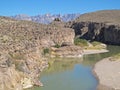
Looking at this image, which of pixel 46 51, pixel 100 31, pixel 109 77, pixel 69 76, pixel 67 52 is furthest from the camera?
pixel 100 31

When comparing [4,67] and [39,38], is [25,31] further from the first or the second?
[4,67]

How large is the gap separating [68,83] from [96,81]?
13.1ft

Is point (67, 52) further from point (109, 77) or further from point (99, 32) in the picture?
point (99, 32)

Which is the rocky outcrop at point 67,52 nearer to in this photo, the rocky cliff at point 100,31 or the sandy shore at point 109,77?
the sandy shore at point 109,77

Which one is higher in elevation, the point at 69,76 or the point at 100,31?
the point at 100,31

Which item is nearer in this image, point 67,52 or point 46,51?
point 46,51

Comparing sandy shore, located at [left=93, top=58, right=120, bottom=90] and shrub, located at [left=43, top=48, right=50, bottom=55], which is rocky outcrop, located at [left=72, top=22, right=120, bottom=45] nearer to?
shrub, located at [left=43, top=48, right=50, bottom=55]

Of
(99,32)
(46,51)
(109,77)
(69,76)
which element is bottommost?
(69,76)

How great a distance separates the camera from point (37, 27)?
90.4 m

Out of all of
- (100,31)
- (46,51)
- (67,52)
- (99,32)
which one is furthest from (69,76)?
(100,31)

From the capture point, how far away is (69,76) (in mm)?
52156

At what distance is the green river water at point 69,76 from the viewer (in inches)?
1713

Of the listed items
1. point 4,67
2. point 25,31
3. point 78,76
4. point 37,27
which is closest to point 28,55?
point 78,76

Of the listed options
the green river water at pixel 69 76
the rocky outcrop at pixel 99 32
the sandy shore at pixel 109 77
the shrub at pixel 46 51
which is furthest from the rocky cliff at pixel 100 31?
the sandy shore at pixel 109 77
